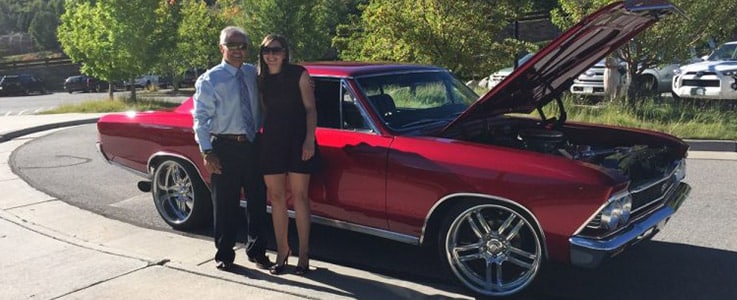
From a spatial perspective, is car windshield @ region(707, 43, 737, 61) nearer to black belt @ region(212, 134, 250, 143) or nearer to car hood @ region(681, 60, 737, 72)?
car hood @ region(681, 60, 737, 72)

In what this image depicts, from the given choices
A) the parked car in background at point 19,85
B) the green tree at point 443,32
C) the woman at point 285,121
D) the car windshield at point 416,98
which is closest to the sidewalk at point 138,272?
the woman at point 285,121

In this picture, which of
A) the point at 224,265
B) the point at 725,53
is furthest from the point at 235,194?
the point at 725,53

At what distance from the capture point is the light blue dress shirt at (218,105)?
426 cm

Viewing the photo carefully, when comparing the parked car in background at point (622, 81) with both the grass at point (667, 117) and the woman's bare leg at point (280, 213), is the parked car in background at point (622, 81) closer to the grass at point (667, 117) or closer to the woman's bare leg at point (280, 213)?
the grass at point (667, 117)

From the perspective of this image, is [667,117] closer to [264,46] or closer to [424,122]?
[424,122]

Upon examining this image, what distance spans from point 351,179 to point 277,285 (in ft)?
2.89

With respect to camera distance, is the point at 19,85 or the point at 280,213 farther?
the point at 19,85

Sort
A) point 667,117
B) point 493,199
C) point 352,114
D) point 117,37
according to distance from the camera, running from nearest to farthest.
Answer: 1. point 493,199
2. point 352,114
3. point 667,117
4. point 117,37

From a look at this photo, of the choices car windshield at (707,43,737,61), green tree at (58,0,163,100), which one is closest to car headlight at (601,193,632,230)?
car windshield at (707,43,737,61)

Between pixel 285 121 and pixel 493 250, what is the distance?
1601 millimetres

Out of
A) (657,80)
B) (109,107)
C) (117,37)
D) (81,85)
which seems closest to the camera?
(657,80)

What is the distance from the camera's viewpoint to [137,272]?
4.37 metres

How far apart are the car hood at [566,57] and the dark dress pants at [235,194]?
1420 mm

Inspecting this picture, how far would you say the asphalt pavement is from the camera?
402cm
